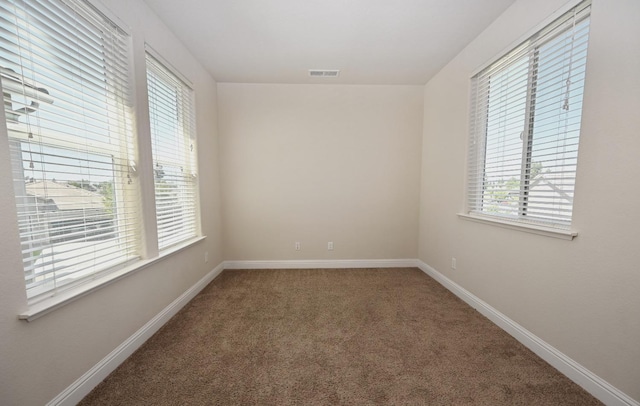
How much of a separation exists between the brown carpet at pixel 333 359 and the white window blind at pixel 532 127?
1.04 meters

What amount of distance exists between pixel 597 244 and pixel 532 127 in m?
0.95

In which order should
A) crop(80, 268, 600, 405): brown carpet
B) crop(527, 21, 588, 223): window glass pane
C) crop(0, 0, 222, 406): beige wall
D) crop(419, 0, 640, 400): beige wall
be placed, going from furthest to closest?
crop(527, 21, 588, 223): window glass pane
crop(80, 268, 600, 405): brown carpet
crop(419, 0, 640, 400): beige wall
crop(0, 0, 222, 406): beige wall

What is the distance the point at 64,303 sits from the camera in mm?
1198

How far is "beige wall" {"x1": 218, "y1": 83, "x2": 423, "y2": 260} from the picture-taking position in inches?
125

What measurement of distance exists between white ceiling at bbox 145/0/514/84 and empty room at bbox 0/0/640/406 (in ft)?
0.07

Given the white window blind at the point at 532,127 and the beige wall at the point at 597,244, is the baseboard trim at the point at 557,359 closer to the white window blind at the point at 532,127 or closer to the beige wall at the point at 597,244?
the beige wall at the point at 597,244

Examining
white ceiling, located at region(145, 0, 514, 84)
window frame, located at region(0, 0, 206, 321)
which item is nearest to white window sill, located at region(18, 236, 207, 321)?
window frame, located at region(0, 0, 206, 321)

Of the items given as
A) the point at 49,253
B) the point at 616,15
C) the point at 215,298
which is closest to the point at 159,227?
the point at 49,253

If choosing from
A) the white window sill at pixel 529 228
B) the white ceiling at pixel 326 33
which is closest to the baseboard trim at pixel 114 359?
the white ceiling at pixel 326 33

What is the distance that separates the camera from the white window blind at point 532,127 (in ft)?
4.73

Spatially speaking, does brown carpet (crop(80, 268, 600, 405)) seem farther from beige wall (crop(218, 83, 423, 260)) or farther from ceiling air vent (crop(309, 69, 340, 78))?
ceiling air vent (crop(309, 69, 340, 78))

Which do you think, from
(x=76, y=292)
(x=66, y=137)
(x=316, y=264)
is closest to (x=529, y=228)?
(x=316, y=264)

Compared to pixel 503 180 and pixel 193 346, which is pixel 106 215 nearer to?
pixel 193 346

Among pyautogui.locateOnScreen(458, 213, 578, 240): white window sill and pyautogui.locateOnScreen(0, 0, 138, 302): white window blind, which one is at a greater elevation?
pyautogui.locateOnScreen(0, 0, 138, 302): white window blind
